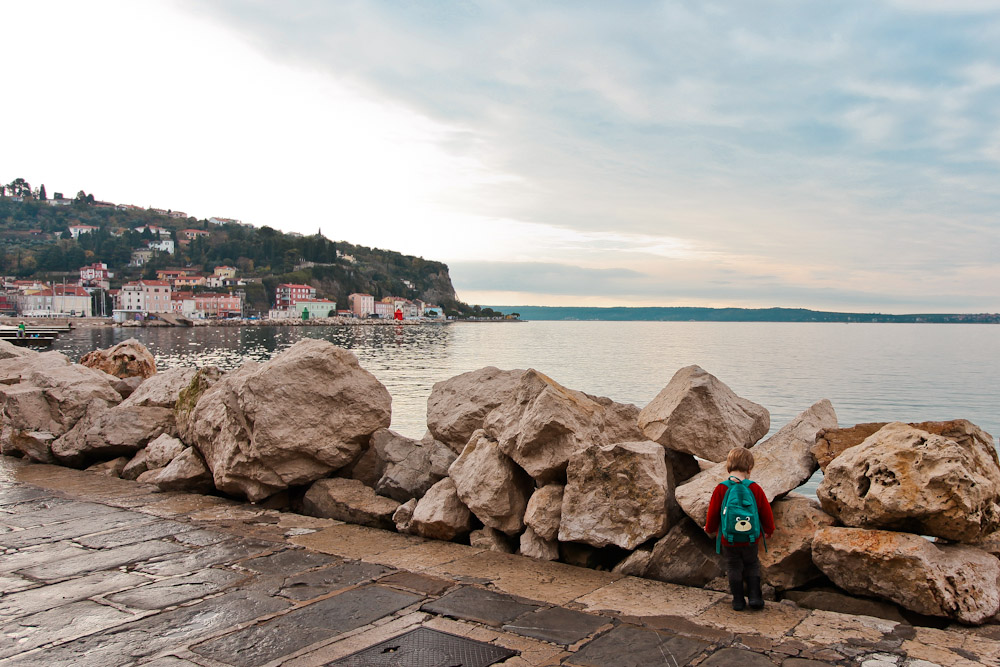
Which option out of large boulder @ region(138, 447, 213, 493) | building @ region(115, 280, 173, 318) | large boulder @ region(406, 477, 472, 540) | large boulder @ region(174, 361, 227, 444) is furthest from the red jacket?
building @ region(115, 280, 173, 318)

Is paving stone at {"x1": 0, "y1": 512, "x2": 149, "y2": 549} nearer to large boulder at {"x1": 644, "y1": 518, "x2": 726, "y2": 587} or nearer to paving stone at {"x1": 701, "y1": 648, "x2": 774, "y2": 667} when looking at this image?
large boulder at {"x1": 644, "y1": 518, "x2": 726, "y2": 587}

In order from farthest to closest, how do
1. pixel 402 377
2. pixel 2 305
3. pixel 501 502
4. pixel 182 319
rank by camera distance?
pixel 182 319
pixel 2 305
pixel 402 377
pixel 501 502

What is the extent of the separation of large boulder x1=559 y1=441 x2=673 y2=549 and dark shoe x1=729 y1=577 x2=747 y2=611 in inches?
27.9

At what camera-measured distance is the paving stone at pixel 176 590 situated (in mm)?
4277

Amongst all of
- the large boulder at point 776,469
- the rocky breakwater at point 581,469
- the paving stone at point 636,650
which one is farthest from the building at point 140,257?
the paving stone at point 636,650

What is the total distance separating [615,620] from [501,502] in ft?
5.66

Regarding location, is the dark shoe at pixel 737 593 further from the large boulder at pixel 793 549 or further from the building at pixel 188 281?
the building at pixel 188 281

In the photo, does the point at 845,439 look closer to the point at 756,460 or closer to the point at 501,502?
the point at 756,460

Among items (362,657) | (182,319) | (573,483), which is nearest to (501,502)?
(573,483)

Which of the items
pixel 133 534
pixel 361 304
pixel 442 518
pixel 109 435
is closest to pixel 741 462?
pixel 442 518

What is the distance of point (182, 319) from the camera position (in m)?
146

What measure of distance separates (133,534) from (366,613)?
9.03ft

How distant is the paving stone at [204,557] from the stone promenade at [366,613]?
0.06ft

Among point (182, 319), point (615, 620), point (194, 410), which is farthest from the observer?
point (182, 319)
